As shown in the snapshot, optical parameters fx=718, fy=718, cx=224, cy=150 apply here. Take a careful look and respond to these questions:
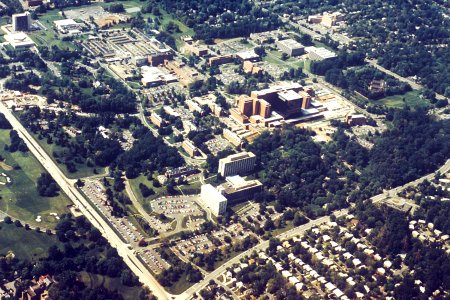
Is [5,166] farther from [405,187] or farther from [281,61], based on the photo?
[281,61]

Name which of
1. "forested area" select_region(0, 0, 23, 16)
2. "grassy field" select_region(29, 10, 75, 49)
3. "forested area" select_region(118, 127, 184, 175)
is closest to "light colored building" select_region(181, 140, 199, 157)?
"forested area" select_region(118, 127, 184, 175)

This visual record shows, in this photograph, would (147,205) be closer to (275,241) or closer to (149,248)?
(149,248)

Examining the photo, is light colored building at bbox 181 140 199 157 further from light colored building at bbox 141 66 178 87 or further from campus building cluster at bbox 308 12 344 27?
campus building cluster at bbox 308 12 344 27

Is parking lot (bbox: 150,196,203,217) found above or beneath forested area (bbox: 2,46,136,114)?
beneath

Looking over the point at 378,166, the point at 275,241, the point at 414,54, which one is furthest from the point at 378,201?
the point at 414,54

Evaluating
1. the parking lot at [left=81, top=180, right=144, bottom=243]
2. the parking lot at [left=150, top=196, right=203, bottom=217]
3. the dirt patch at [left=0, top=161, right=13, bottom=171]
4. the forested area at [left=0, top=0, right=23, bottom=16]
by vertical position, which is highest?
the forested area at [left=0, top=0, right=23, bottom=16]

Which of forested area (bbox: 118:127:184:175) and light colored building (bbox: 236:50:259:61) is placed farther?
light colored building (bbox: 236:50:259:61)

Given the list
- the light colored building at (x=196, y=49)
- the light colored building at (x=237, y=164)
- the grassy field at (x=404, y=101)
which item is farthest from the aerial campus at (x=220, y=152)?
the grassy field at (x=404, y=101)

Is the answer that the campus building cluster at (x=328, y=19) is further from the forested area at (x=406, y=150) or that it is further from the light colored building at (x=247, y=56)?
the forested area at (x=406, y=150)
